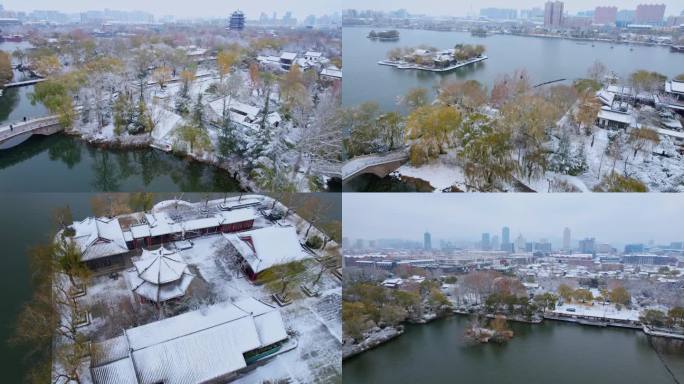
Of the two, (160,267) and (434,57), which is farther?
(434,57)

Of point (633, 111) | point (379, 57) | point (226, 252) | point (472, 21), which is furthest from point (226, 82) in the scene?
point (633, 111)

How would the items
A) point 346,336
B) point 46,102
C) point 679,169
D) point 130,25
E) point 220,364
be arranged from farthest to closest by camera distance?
point 130,25 < point 46,102 < point 679,169 < point 346,336 < point 220,364

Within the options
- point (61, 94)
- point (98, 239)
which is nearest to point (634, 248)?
point (98, 239)

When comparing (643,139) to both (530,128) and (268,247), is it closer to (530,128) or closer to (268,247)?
(530,128)

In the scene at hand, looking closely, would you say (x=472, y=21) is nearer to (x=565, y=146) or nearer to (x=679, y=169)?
(x=565, y=146)

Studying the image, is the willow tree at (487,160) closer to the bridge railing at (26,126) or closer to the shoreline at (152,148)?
the shoreline at (152,148)

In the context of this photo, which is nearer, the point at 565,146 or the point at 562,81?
the point at 565,146
